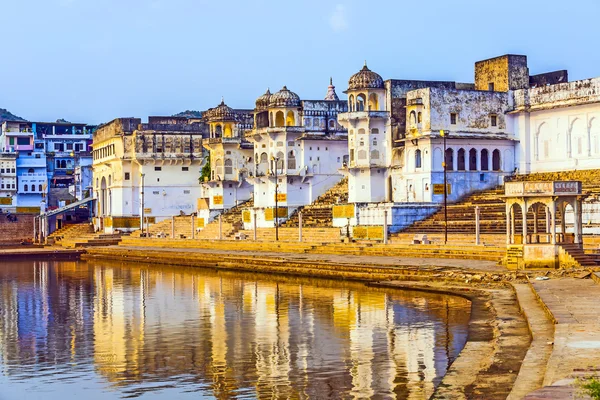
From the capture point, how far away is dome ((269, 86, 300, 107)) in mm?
63531

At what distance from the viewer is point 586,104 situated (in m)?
49.0

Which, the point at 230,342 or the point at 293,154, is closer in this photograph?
the point at 230,342

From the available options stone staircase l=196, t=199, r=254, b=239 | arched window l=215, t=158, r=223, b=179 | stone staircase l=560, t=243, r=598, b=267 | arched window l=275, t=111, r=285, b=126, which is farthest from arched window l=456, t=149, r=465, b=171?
arched window l=215, t=158, r=223, b=179

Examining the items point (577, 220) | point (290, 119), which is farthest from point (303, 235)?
point (577, 220)

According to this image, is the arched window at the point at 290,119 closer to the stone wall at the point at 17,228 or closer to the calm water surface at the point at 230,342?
the calm water surface at the point at 230,342

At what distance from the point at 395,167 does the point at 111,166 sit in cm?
3520

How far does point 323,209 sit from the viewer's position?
59.5 metres

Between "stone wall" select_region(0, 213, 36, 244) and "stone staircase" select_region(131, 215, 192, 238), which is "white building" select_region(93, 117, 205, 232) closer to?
"stone staircase" select_region(131, 215, 192, 238)

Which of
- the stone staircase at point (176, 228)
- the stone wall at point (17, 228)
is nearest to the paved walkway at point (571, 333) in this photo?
the stone staircase at point (176, 228)

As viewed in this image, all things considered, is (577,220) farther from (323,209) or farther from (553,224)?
(323,209)

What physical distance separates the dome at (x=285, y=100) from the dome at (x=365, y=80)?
7676 millimetres

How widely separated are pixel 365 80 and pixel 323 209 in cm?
828

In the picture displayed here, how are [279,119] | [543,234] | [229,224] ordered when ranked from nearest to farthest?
[543,234] → [279,119] → [229,224]

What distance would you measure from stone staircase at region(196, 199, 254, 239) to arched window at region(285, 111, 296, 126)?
289 inches
